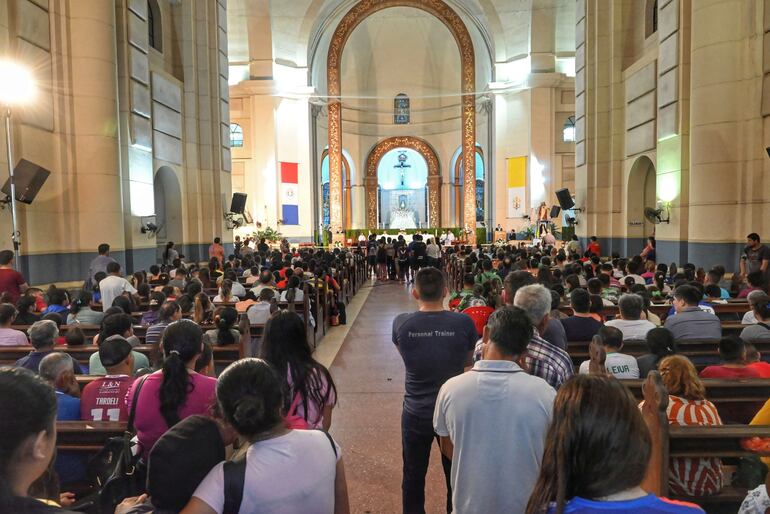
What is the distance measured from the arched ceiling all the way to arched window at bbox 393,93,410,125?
7.49 m

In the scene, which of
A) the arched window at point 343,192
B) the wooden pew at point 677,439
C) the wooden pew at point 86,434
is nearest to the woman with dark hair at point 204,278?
the wooden pew at point 86,434

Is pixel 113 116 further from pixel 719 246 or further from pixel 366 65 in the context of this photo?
pixel 366 65

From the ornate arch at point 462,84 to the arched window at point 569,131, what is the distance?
5.45 meters

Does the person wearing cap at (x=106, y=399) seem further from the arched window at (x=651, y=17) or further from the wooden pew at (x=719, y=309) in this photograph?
the arched window at (x=651, y=17)

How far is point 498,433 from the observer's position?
222 cm

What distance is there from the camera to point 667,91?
13.1 m

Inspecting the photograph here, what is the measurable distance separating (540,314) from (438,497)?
1.75 m

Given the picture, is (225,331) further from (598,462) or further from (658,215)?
(658,215)

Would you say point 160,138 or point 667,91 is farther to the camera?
point 160,138

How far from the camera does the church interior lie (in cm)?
188

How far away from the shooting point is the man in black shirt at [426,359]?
338cm

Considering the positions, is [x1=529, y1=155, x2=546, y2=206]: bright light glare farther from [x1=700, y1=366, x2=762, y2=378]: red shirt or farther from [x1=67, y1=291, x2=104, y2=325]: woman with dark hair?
[x1=700, y1=366, x2=762, y2=378]: red shirt

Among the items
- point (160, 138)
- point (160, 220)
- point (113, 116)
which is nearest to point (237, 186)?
point (160, 220)

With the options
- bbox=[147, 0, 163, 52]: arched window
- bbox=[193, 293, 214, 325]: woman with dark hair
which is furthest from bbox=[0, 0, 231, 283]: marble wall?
bbox=[193, 293, 214, 325]: woman with dark hair
